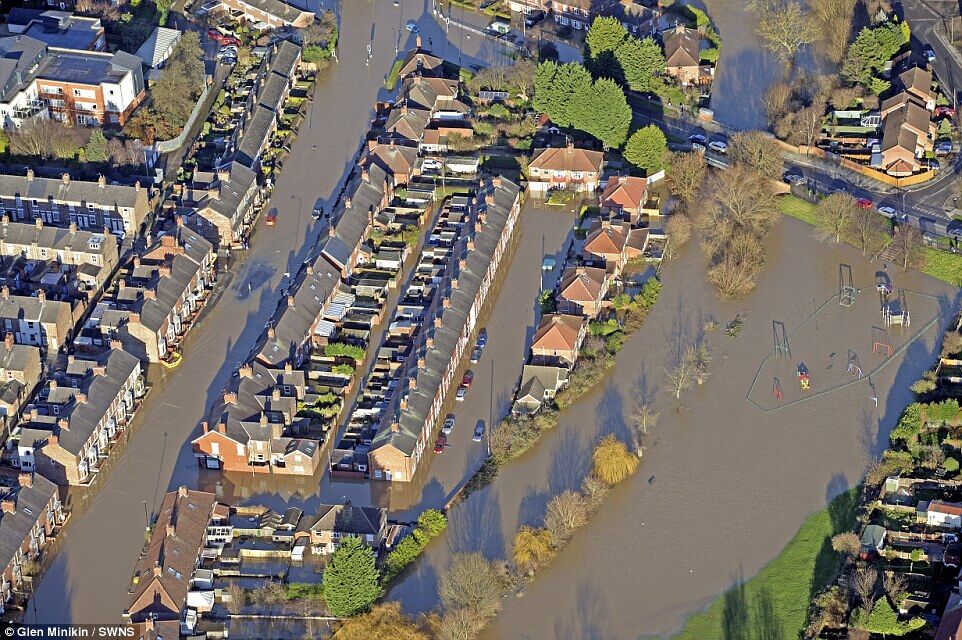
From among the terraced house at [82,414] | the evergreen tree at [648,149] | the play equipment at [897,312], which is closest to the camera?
the terraced house at [82,414]

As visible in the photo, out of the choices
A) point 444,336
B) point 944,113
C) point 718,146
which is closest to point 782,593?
point 444,336

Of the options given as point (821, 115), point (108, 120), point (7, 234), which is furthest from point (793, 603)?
point (108, 120)

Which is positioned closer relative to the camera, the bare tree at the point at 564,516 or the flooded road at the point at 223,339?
the flooded road at the point at 223,339

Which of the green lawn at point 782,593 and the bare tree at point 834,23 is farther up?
the bare tree at point 834,23

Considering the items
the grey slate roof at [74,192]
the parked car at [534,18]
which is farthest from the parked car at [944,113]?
the grey slate roof at [74,192]

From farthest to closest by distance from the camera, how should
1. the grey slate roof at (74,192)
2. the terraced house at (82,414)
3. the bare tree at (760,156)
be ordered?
the bare tree at (760,156)
the grey slate roof at (74,192)
the terraced house at (82,414)

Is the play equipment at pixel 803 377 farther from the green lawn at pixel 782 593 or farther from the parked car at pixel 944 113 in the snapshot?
the parked car at pixel 944 113

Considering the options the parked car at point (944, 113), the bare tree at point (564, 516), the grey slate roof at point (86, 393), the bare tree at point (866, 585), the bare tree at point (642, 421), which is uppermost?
the parked car at point (944, 113)

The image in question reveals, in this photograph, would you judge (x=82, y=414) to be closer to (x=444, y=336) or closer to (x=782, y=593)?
(x=444, y=336)
